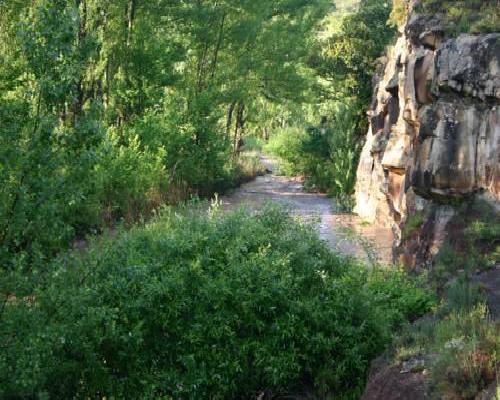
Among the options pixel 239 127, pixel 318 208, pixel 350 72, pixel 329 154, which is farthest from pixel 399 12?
pixel 239 127

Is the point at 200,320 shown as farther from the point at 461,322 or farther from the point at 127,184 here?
the point at 127,184

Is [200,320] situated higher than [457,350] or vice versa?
[457,350]

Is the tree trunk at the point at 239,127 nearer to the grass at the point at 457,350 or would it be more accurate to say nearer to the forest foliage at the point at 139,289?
the forest foliage at the point at 139,289

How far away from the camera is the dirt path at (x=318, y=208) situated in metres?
15.7

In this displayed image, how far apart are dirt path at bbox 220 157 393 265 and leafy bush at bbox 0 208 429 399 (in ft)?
9.46

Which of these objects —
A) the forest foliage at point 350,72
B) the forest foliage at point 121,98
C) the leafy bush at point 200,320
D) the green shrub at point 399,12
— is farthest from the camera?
the forest foliage at point 350,72

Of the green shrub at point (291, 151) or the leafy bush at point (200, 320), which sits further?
the green shrub at point (291, 151)

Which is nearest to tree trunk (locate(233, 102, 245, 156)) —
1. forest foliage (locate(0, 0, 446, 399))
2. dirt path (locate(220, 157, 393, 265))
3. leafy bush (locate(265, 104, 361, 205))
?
dirt path (locate(220, 157, 393, 265))

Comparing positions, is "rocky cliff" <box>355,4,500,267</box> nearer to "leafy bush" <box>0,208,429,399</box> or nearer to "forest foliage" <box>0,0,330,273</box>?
"leafy bush" <box>0,208,429,399</box>

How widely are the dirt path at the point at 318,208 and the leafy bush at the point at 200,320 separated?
2884 mm

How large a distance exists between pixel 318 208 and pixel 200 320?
1645cm

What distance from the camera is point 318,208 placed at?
2370 centimetres

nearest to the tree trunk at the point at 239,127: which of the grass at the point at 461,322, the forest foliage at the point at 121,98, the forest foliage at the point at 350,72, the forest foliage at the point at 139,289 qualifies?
the forest foliage at the point at 121,98

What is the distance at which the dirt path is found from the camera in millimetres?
15680
